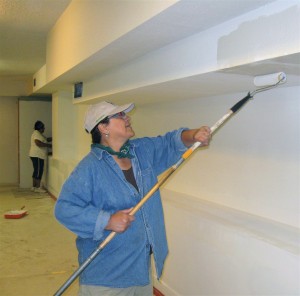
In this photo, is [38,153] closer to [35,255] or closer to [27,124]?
[27,124]

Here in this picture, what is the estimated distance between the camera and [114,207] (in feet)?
5.53

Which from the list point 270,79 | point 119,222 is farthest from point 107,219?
point 270,79

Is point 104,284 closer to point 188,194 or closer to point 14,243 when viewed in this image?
point 188,194

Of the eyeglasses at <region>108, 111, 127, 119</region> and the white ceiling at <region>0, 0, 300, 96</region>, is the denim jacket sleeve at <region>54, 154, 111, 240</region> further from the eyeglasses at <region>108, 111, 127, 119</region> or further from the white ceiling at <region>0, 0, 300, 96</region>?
the white ceiling at <region>0, 0, 300, 96</region>

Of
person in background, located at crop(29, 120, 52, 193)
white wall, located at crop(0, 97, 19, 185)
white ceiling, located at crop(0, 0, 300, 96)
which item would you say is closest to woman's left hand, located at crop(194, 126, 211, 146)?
white ceiling, located at crop(0, 0, 300, 96)

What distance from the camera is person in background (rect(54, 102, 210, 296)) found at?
5.25 feet

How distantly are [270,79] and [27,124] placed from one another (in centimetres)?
677

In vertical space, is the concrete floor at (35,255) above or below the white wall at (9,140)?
below

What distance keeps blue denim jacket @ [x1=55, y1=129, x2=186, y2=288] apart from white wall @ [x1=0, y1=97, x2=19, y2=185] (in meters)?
6.74

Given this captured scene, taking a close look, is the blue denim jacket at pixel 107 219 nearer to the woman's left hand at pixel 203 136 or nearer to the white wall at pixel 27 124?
the woman's left hand at pixel 203 136

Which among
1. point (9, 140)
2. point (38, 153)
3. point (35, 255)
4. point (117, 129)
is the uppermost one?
point (117, 129)

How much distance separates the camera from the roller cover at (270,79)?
152cm

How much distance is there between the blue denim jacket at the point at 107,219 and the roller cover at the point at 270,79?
2.27ft

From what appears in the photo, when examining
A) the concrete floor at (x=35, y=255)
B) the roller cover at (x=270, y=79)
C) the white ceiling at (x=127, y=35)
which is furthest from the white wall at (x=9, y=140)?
the roller cover at (x=270, y=79)
